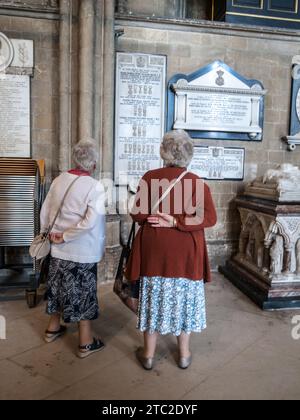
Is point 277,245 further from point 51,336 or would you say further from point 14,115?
point 14,115

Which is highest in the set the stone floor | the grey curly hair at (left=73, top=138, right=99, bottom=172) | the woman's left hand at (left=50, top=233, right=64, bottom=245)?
the grey curly hair at (left=73, top=138, right=99, bottom=172)

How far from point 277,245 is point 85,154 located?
2.22 metres

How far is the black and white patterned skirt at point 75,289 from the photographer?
255 centimetres

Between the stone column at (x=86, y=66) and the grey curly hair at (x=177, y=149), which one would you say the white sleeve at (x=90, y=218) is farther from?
the stone column at (x=86, y=66)

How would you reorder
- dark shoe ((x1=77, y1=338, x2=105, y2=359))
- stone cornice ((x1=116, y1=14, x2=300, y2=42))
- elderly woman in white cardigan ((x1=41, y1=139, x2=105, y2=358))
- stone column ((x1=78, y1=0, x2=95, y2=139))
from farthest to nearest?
stone cornice ((x1=116, y1=14, x2=300, y2=42))
stone column ((x1=78, y1=0, x2=95, y2=139))
dark shoe ((x1=77, y1=338, x2=105, y2=359))
elderly woman in white cardigan ((x1=41, y1=139, x2=105, y2=358))

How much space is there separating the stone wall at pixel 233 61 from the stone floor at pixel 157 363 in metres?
1.66

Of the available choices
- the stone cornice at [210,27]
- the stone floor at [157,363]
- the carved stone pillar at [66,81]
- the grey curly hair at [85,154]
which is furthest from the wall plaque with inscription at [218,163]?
the grey curly hair at [85,154]

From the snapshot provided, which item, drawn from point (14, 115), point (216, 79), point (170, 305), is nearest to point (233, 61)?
point (216, 79)

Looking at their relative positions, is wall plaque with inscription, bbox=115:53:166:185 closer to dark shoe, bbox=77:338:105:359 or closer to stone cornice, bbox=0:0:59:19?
stone cornice, bbox=0:0:59:19

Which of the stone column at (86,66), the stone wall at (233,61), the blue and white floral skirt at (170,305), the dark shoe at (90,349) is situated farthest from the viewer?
the stone wall at (233,61)

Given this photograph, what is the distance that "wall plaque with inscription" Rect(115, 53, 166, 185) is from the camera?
4418 mm

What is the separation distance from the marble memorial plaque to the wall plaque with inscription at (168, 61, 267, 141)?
165cm

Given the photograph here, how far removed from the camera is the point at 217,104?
4664 mm

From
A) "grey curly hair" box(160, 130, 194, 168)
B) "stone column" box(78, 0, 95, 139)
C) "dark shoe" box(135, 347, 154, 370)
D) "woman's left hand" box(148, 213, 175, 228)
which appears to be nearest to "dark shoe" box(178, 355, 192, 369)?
"dark shoe" box(135, 347, 154, 370)
